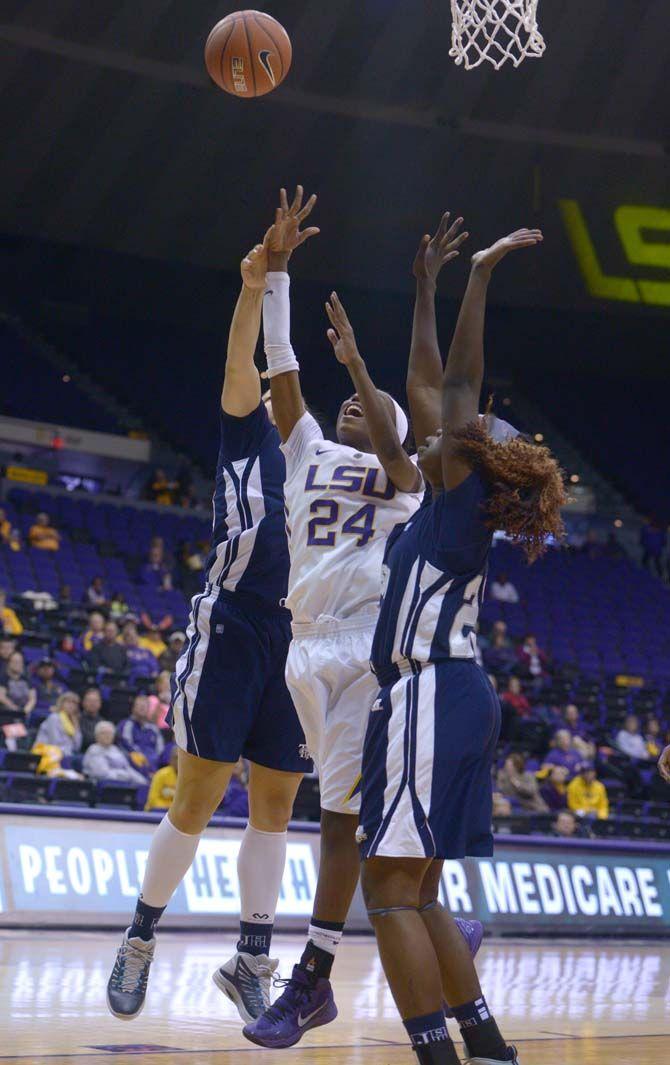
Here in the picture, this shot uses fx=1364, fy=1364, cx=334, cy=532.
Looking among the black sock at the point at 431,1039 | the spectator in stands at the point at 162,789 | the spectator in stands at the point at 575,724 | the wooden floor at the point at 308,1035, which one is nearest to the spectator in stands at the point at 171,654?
the spectator in stands at the point at 162,789

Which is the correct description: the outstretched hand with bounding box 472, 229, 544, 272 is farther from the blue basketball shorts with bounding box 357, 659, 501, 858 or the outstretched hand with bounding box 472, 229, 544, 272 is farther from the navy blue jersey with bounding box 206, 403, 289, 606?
the navy blue jersey with bounding box 206, 403, 289, 606

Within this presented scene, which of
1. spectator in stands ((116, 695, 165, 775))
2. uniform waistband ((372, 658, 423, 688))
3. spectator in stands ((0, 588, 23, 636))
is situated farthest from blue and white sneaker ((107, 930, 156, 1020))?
spectator in stands ((0, 588, 23, 636))

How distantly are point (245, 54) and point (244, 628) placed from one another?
3145 mm

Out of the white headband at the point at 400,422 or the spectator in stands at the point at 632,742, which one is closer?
the white headband at the point at 400,422

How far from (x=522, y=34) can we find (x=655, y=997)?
629 inches

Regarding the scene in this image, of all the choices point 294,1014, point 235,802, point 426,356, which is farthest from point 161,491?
point 294,1014

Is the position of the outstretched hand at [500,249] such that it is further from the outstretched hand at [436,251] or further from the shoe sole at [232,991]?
the shoe sole at [232,991]

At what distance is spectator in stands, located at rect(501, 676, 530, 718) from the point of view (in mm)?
17880

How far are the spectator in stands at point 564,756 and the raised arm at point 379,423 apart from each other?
37.6ft

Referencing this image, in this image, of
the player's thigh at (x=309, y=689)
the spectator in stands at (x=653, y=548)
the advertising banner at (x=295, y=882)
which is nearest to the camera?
the player's thigh at (x=309, y=689)

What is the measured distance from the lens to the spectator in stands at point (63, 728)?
1238 cm

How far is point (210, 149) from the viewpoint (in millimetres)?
20109

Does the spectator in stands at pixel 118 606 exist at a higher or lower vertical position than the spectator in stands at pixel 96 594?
lower

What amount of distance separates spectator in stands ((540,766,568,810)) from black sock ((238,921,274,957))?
395 inches
